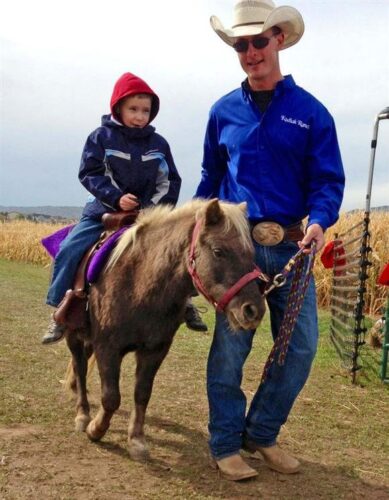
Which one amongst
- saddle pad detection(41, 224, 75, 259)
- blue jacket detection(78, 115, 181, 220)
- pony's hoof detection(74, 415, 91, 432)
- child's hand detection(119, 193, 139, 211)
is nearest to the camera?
child's hand detection(119, 193, 139, 211)

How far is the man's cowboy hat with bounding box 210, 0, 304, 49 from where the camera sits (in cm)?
394

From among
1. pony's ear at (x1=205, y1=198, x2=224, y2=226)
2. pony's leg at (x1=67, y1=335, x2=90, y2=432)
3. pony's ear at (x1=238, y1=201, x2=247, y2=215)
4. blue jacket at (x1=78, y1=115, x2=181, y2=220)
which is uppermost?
blue jacket at (x1=78, y1=115, x2=181, y2=220)

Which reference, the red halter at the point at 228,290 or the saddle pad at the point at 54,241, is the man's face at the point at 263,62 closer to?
the red halter at the point at 228,290

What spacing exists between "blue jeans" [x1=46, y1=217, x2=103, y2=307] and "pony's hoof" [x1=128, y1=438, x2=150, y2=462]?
47.9 inches

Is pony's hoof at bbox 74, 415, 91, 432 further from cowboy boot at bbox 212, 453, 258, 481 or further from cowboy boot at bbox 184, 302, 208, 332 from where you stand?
cowboy boot at bbox 212, 453, 258, 481

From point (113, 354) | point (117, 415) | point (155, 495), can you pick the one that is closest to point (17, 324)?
point (117, 415)

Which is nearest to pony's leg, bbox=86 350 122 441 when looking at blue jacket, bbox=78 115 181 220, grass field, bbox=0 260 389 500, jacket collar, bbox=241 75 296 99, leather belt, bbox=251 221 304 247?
grass field, bbox=0 260 389 500

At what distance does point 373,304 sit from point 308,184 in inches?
348

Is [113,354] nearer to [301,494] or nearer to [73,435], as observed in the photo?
[73,435]

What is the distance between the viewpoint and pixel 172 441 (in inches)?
186

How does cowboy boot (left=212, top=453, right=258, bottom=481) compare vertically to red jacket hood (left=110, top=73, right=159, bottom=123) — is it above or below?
below

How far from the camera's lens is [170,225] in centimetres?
419

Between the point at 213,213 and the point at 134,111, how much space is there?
1545mm

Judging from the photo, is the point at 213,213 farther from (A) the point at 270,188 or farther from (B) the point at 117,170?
(B) the point at 117,170
